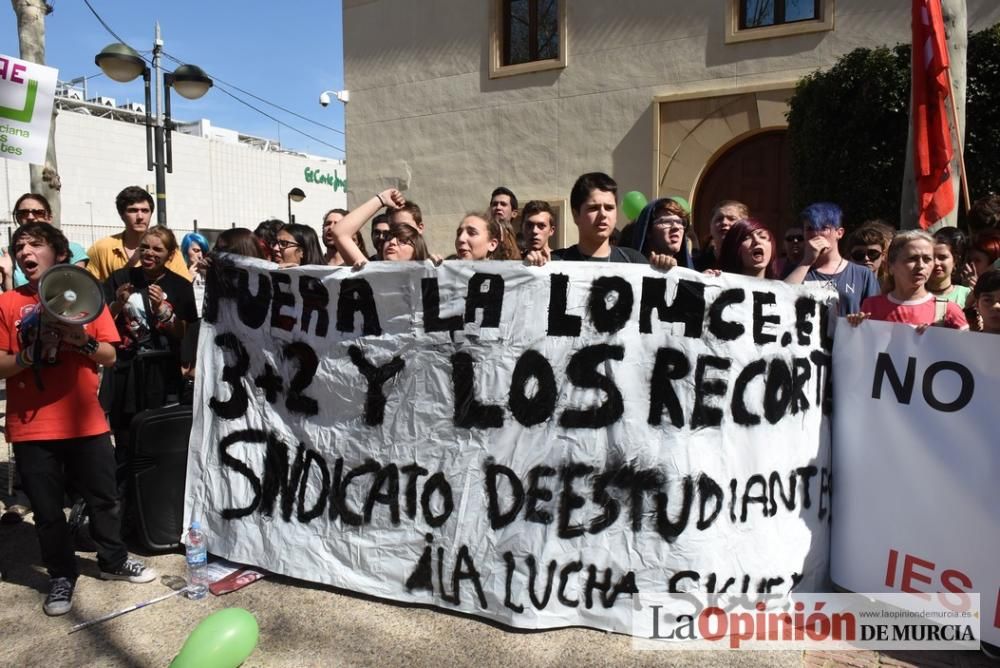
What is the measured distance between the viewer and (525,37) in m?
11.9

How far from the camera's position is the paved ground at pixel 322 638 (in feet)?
8.73

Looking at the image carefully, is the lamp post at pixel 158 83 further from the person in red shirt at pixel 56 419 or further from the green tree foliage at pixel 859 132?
the green tree foliage at pixel 859 132

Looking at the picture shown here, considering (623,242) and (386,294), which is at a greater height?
(623,242)

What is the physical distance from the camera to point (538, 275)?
2.91m

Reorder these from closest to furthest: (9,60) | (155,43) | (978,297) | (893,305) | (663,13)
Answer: (978,297), (893,305), (9,60), (663,13), (155,43)

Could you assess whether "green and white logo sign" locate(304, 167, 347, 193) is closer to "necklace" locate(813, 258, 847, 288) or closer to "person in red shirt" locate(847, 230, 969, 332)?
"necklace" locate(813, 258, 847, 288)

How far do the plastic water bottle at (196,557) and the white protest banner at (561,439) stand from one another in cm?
41

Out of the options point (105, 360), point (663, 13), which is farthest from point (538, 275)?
point (663, 13)

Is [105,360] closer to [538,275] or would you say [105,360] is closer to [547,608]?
[538,275]

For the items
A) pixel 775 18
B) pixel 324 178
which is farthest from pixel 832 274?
pixel 324 178

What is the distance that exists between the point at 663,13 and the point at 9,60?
8.56 metres

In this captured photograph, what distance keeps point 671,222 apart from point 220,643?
2797mm

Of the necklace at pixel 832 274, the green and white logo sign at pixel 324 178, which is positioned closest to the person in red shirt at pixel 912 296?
the necklace at pixel 832 274

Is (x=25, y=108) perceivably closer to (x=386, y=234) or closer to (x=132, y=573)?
(x=386, y=234)
